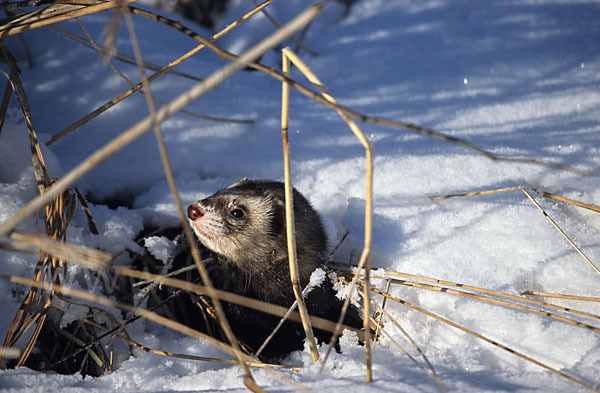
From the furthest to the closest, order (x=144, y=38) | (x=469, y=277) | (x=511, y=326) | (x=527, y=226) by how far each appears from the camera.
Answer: (x=144, y=38) < (x=527, y=226) < (x=469, y=277) < (x=511, y=326)

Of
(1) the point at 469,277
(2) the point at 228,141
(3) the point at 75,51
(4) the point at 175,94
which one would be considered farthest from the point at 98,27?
(1) the point at 469,277

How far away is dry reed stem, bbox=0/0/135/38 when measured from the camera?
5.30 feet

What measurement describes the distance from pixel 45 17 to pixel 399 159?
2.10 meters

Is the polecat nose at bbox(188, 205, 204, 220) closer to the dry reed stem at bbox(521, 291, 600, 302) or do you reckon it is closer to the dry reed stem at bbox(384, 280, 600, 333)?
the dry reed stem at bbox(384, 280, 600, 333)

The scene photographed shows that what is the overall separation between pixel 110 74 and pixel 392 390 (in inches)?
105

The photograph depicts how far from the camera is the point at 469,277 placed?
218 cm

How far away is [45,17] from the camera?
1.68 meters

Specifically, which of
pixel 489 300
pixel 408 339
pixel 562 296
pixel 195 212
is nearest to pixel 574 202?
pixel 562 296

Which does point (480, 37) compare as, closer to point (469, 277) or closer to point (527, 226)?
point (527, 226)

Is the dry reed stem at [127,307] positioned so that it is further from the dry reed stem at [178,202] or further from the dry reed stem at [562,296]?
the dry reed stem at [562,296]

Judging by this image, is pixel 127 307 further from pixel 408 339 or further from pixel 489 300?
pixel 489 300

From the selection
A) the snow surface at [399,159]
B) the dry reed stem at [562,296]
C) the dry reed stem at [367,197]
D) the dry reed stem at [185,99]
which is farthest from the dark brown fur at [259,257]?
the dry reed stem at [185,99]

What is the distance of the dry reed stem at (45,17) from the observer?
5.30ft

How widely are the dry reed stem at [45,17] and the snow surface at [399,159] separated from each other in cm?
67
